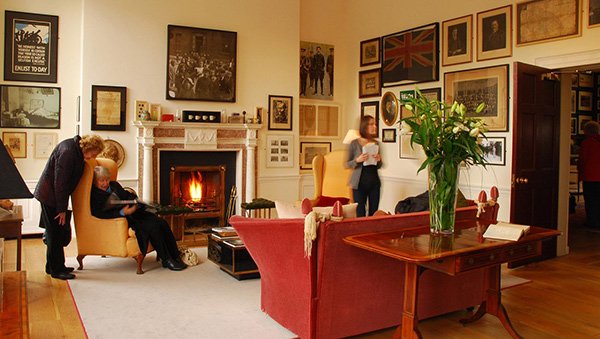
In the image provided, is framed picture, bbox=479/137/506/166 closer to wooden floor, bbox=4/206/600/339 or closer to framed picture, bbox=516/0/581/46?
framed picture, bbox=516/0/581/46

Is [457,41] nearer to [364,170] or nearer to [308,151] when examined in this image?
[364,170]

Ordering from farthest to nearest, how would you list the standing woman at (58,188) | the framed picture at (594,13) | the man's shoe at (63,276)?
the framed picture at (594,13)
the man's shoe at (63,276)
the standing woman at (58,188)

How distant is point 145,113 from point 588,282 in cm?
580

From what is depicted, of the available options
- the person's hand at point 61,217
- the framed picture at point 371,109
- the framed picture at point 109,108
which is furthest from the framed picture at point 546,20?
the person's hand at point 61,217

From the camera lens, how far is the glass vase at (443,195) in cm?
345

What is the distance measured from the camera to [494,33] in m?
6.80

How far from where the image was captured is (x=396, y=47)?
8.31 metres

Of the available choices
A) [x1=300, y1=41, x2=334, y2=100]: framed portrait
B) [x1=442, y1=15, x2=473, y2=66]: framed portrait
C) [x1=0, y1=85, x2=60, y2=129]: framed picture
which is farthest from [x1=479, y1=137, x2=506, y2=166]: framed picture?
[x1=0, y1=85, x2=60, y2=129]: framed picture

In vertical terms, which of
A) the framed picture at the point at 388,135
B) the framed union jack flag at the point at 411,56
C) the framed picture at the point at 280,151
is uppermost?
the framed union jack flag at the point at 411,56

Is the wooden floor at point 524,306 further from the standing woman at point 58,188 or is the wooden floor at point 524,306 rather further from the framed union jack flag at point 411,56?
the framed union jack flag at point 411,56

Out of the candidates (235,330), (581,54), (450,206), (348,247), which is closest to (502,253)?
(450,206)

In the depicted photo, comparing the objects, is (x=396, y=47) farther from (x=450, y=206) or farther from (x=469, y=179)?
(x=450, y=206)

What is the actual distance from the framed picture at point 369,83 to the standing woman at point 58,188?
495 centimetres

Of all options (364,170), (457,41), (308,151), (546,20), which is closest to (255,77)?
(308,151)
